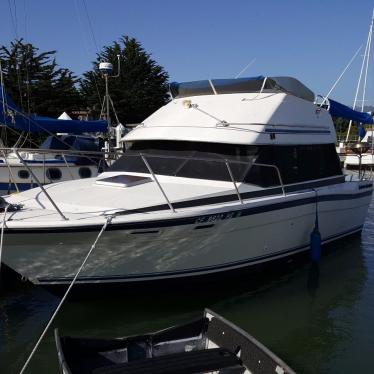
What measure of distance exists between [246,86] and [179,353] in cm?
483

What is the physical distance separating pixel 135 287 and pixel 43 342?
121 cm

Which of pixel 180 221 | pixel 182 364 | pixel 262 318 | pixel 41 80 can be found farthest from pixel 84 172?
pixel 41 80

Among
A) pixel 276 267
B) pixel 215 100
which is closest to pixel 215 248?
pixel 276 267

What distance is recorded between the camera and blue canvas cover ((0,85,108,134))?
1090cm

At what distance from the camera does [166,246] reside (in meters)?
5.85

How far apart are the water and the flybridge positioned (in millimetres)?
3025

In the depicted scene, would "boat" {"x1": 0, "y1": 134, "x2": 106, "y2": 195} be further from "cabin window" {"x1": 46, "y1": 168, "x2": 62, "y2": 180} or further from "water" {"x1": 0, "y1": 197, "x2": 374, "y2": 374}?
"water" {"x1": 0, "y1": 197, "x2": 374, "y2": 374}

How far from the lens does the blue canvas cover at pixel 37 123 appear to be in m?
10.9

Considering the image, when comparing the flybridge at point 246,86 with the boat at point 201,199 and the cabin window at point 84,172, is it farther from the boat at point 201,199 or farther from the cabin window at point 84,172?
the cabin window at point 84,172

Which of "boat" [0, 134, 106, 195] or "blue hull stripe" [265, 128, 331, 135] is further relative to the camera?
"boat" [0, 134, 106, 195]

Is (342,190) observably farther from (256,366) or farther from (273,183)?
(256,366)

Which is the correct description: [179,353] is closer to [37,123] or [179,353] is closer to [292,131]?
[292,131]

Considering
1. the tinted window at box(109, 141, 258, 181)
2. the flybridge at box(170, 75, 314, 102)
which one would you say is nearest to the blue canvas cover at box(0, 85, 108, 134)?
the flybridge at box(170, 75, 314, 102)

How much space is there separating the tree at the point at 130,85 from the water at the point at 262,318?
27.2 m
